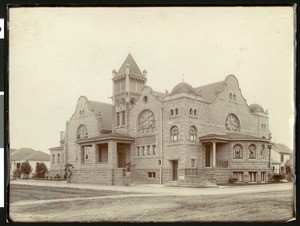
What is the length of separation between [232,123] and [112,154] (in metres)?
2.63

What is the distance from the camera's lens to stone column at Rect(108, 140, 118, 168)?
10484 millimetres

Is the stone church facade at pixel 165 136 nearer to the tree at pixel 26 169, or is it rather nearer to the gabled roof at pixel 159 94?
the gabled roof at pixel 159 94

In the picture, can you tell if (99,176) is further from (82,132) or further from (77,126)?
(77,126)

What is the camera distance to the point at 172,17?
9.83 metres

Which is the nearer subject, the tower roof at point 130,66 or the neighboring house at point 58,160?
the tower roof at point 130,66

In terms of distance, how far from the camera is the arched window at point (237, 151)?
1033 centimetres

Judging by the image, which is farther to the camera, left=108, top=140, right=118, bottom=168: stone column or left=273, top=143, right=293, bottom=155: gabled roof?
left=108, top=140, right=118, bottom=168: stone column

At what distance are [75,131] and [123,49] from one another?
6.63 ft

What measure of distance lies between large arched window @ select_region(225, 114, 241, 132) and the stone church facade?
21mm

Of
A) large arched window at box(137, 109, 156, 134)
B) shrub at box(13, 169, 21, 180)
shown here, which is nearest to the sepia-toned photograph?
shrub at box(13, 169, 21, 180)

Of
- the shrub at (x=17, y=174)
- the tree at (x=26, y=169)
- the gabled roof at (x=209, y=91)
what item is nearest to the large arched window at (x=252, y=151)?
the gabled roof at (x=209, y=91)

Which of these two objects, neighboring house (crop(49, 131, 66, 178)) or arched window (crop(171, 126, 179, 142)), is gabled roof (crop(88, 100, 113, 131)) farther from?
arched window (crop(171, 126, 179, 142))

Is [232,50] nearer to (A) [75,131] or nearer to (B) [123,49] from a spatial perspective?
(B) [123,49]

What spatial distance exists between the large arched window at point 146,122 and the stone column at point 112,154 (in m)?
0.62
